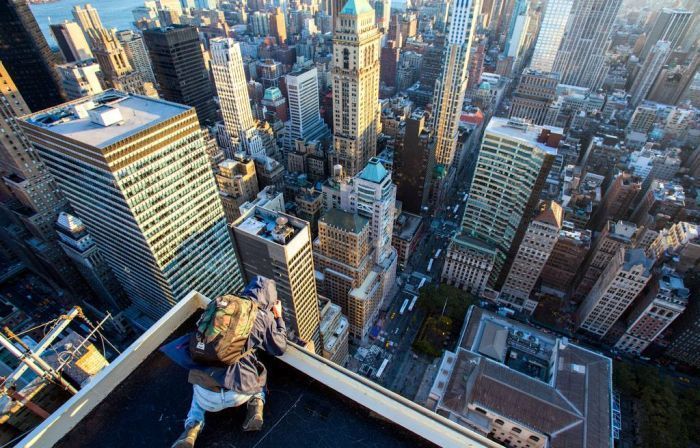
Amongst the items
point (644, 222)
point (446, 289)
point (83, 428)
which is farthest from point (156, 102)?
point (644, 222)

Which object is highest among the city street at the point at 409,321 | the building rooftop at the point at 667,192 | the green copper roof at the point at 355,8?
the green copper roof at the point at 355,8

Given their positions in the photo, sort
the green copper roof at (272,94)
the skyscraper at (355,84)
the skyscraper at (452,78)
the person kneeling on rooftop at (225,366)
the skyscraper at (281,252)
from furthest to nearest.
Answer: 1. the green copper roof at (272,94)
2. the skyscraper at (452,78)
3. the skyscraper at (355,84)
4. the skyscraper at (281,252)
5. the person kneeling on rooftop at (225,366)

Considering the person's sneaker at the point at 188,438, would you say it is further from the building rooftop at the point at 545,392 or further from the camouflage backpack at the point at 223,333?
the building rooftop at the point at 545,392

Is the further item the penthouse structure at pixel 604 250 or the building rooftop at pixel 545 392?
the penthouse structure at pixel 604 250

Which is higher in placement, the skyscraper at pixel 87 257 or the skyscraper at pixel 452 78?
the skyscraper at pixel 452 78

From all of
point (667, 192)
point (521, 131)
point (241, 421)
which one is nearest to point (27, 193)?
point (241, 421)

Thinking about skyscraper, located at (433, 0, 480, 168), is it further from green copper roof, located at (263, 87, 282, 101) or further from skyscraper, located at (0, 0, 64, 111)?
skyscraper, located at (0, 0, 64, 111)

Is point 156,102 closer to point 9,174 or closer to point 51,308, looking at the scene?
point 9,174

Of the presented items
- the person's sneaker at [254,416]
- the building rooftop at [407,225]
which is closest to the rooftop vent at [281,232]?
the person's sneaker at [254,416]
